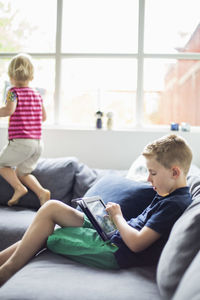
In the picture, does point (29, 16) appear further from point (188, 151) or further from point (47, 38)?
point (188, 151)

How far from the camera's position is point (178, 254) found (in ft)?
4.24

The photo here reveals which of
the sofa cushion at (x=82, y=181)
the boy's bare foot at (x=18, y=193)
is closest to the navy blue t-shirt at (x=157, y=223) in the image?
the sofa cushion at (x=82, y=181)

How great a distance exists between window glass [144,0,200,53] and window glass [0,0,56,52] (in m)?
0.94

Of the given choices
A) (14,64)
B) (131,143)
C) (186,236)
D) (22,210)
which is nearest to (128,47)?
(131,143)

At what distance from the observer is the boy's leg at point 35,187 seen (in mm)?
2848

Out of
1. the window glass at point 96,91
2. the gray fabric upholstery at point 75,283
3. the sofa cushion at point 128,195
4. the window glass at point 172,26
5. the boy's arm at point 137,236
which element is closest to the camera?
the gray fabric upholstery at point 75,283

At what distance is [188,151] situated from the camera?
67.4 inches

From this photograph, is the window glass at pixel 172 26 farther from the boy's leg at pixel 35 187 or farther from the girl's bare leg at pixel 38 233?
the girl's bare leg at pixel 38 233

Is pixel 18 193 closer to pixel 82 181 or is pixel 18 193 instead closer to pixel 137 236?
pixel 82 181

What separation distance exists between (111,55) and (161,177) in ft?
7.07

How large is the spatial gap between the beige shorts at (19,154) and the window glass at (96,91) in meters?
0.82

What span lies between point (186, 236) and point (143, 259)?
47 cm

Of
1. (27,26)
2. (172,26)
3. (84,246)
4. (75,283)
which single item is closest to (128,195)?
(84,246)

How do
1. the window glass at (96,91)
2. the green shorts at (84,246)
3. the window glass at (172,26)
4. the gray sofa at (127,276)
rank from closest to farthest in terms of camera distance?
1. the gray sofa at (127,276)
2. the green shorts at (84,246)
3. the window glass at (172,26)
4. the window glass at (96,91)
